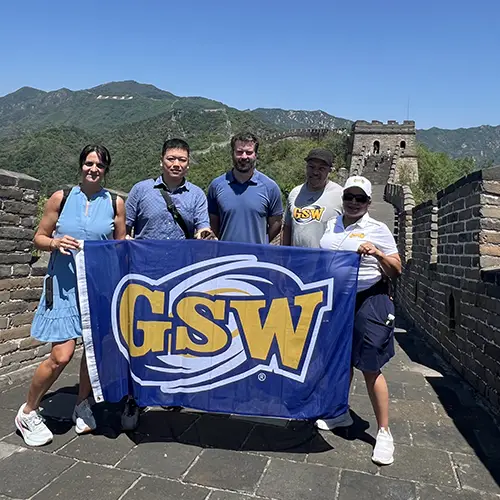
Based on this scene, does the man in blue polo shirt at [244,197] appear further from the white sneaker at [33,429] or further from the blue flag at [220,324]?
the white sneaker at [33,429]

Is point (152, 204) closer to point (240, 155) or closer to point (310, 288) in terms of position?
point (240, 155)

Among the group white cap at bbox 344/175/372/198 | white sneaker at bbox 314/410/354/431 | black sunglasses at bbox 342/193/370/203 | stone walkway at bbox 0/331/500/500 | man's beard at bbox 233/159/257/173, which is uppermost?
man's beard at bbox 233/159/257/173

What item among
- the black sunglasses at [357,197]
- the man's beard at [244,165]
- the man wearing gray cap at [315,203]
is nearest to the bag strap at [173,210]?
the man's beard at [244,165]

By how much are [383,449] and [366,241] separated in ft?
4.27

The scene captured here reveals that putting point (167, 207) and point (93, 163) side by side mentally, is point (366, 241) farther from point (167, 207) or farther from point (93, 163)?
point (93, 163)

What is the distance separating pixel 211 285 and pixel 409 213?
24.3 feet

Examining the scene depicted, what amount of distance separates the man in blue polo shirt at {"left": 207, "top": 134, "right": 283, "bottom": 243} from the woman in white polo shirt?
2.44ft

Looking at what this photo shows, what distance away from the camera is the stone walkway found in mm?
2658

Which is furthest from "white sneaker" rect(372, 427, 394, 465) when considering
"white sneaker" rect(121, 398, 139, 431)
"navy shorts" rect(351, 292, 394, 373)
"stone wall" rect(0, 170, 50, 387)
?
"stone wall" rect(0, 170, 50, 387)

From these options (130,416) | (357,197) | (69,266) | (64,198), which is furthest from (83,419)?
(357,197)

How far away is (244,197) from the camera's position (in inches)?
146

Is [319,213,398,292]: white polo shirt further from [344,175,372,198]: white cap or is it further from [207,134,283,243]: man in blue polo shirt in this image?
[207,134,283,243]: man in blue polo shirt

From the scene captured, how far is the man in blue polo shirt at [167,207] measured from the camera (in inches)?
135

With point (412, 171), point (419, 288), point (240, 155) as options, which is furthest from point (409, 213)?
point (412, 171)
